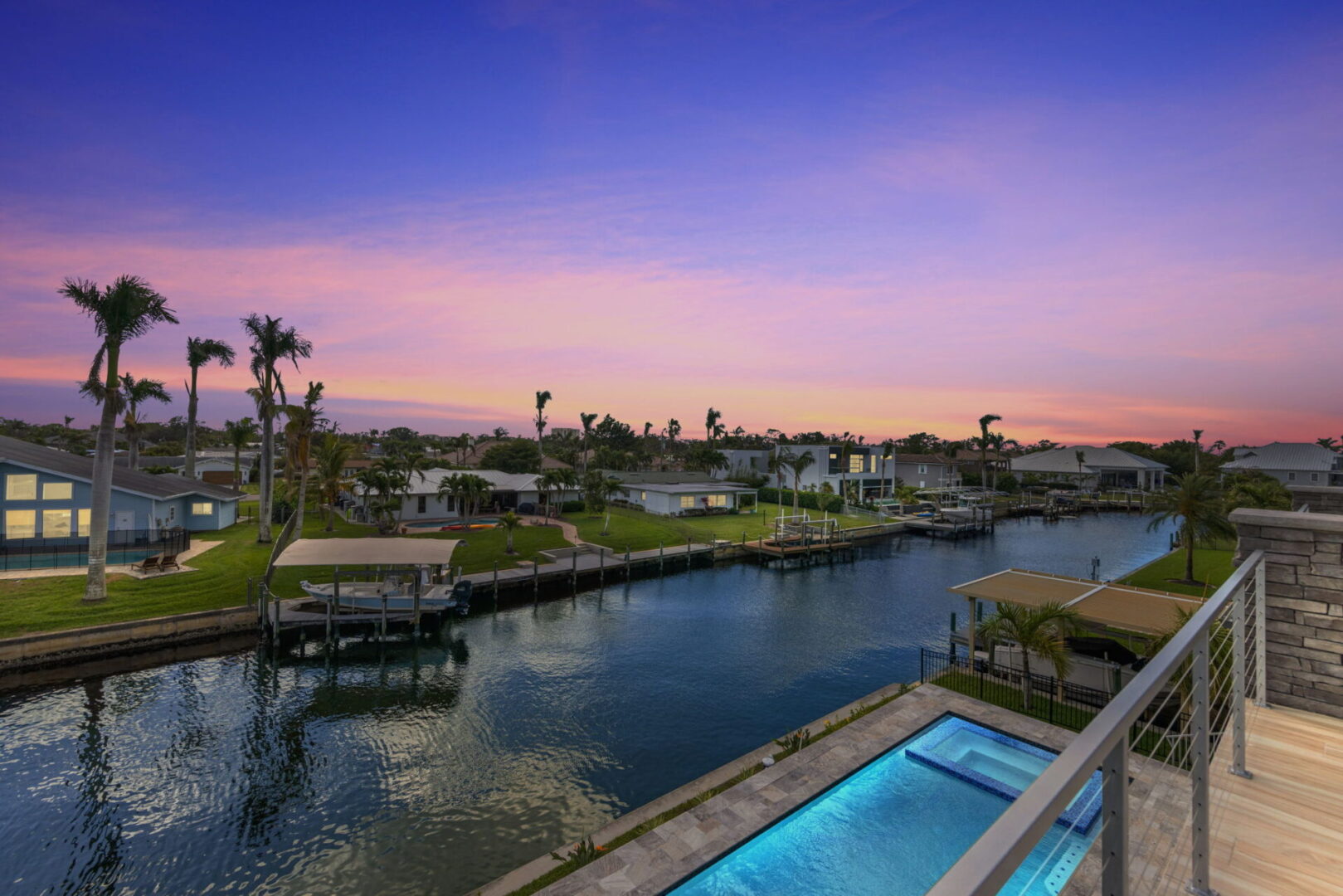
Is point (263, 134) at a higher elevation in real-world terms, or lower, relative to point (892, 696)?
higher

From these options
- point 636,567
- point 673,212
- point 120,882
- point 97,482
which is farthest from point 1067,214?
point 97,482

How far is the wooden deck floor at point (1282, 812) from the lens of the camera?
11.1 feet

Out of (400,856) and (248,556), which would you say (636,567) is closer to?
(248,556)

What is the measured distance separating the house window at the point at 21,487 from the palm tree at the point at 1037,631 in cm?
4511

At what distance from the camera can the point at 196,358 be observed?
154 ft

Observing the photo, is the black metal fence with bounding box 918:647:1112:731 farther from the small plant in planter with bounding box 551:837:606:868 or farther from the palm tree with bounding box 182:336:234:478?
the palm tree with bounding box 182:336:234:478

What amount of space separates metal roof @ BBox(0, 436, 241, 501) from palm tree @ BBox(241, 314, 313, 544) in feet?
18.3

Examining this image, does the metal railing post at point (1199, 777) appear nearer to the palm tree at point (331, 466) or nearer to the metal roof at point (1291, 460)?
the palm tree at point (331, 466)

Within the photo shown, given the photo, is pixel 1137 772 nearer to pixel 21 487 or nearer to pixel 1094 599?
pixel 1094 599

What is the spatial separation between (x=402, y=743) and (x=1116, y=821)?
1905cm

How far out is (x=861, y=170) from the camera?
87.2 feet

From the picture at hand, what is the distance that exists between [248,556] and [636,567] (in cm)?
2177

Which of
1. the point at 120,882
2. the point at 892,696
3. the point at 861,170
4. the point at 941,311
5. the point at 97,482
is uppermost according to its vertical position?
the point at 861,170

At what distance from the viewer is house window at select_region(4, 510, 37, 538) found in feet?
101
